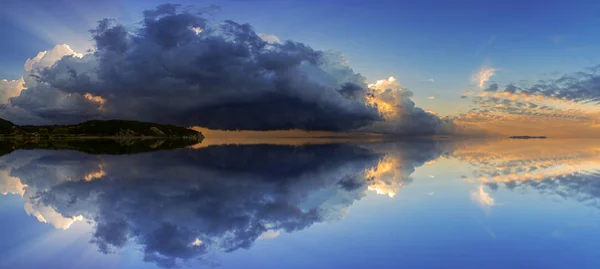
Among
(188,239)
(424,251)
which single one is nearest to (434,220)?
(424,251)

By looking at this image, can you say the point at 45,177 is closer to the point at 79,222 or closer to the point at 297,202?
the point at 79,222

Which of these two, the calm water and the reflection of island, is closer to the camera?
the calm water

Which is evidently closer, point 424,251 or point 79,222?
point 424,251

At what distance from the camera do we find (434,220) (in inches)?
765

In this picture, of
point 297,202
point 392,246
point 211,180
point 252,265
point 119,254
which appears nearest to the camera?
point 252,265

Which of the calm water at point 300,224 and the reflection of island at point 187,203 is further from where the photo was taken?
the reflection of island at point 187,203

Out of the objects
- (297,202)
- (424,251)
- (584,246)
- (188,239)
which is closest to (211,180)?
(297,202)

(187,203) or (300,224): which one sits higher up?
(300,224)

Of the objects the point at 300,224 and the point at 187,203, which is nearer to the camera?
the point at 300,224

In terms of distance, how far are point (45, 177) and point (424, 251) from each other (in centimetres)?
3768

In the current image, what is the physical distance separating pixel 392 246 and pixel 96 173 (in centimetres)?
3561

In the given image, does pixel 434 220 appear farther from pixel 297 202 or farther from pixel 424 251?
pixel 297 202

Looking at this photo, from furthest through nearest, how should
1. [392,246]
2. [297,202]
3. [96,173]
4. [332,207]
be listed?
[96,173], [297,202], [332,207], [392,246]

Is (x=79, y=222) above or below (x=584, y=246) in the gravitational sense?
below
